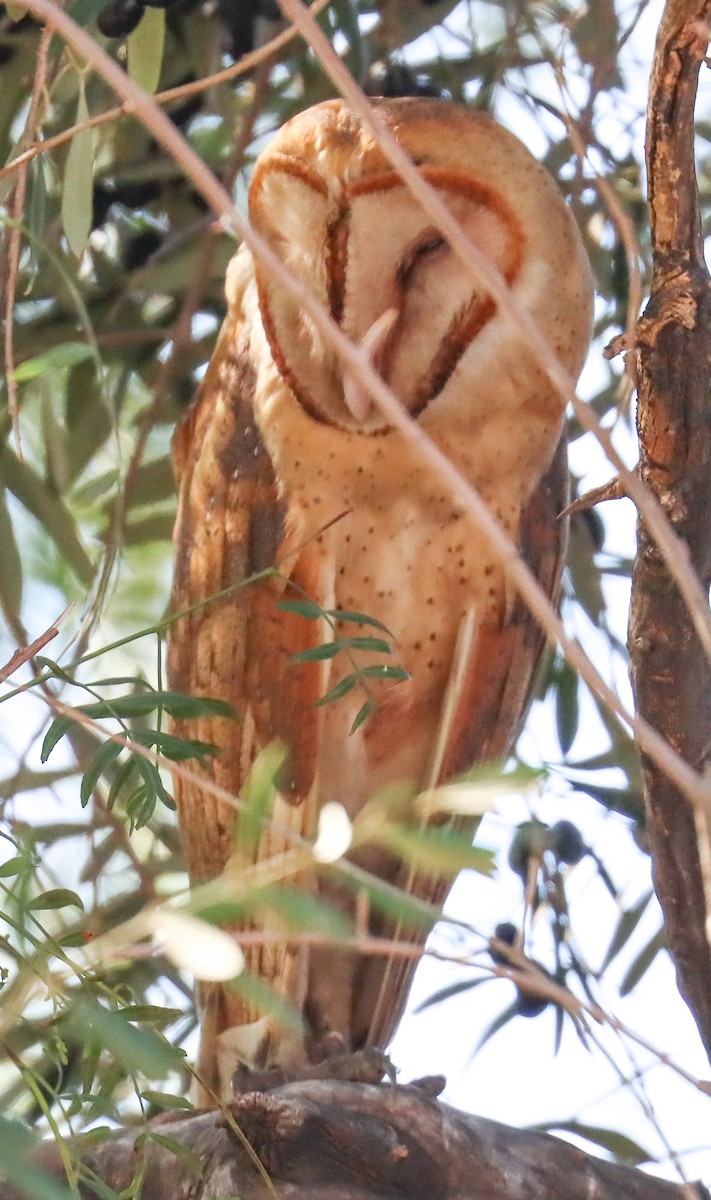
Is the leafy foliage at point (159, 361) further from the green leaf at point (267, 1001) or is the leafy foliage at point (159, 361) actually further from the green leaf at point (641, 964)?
the green leaf at point (267, 1001)

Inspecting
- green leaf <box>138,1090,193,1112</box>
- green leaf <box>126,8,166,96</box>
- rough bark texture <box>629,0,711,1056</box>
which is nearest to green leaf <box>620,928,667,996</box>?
rough bark texture <box>629,0,711,1056</box>

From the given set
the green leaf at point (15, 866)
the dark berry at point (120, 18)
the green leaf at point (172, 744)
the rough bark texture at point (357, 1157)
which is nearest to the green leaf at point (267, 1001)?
the green leaf at point (15, 866)

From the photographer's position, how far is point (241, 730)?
157 cm

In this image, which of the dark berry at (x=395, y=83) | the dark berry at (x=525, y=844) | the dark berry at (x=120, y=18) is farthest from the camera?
the dark berry at (x=395, y=83)

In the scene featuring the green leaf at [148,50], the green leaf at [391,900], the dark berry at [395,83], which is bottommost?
the green leaf at [391,900]

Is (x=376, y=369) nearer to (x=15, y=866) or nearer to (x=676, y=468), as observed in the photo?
(x=676, y=468)

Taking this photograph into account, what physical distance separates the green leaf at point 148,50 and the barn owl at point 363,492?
14 cm

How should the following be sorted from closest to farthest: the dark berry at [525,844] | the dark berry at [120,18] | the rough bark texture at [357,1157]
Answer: the rough bark texture at [357,1157]
the dark berry at [120,18]
the dark berry at [525,844]

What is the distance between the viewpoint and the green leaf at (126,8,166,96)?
54.1 inches

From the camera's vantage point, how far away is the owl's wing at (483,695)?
5.27 feet

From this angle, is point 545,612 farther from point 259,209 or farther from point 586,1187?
point 259,209

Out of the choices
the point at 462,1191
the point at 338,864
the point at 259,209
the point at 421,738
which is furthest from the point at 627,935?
the point at 338,864

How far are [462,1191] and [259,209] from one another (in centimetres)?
91

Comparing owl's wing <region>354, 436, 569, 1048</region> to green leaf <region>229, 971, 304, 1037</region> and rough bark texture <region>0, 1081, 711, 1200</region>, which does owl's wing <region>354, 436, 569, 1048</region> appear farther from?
green leaf <region>229, 971, 304, 1037</region>
